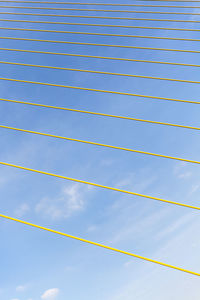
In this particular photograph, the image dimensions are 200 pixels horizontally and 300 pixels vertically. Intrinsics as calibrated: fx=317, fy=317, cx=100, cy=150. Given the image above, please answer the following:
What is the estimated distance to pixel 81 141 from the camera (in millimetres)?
4711

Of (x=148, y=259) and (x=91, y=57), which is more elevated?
(x=91, y=57)

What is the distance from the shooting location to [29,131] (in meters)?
4.94

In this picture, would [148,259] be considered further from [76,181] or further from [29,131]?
[29,131]

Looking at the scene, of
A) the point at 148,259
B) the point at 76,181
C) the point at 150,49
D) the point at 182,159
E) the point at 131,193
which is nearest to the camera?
the point at 148,259

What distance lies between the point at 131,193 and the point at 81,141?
131cm

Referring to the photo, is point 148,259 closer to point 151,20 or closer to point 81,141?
point 81,141

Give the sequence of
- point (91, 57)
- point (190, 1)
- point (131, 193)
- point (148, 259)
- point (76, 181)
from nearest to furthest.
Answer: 1. point (148, 259)
2. point (131, 193)
3. point (76, 181)
4. point (91, 57)
5. point (190, 1)

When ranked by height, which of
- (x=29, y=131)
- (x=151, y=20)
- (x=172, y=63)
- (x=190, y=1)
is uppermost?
(x=190, y=1)

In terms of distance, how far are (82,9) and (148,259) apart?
9014 mm

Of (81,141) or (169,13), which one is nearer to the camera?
(81,141)

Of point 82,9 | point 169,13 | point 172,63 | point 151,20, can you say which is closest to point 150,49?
point 172,63

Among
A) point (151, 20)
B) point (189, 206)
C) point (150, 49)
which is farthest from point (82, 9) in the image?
point (189, 206)

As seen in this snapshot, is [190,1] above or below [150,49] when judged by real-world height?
above

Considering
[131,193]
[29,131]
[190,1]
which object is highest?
[190,1]
